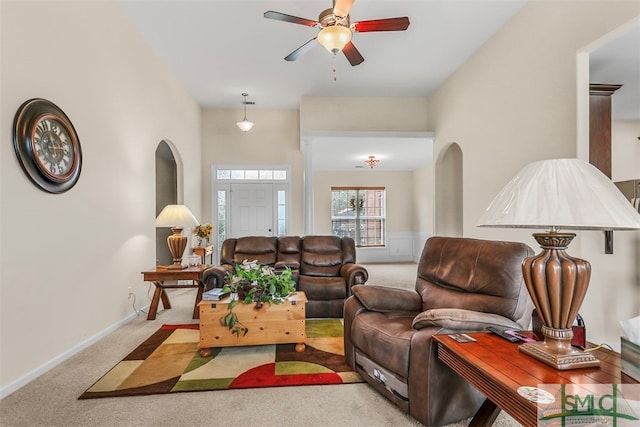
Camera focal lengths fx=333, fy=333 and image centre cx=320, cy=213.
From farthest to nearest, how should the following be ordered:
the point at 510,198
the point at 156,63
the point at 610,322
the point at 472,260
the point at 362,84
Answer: the point at 362,84 < the point at 156,63 < the point at 610,322 < the point at 472,260 < the point at 510,198

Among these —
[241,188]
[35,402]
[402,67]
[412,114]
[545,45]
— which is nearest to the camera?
[35,402]

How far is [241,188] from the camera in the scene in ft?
21.6

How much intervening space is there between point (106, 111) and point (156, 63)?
1464mm

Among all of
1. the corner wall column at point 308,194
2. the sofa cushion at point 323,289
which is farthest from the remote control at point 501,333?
the corner wall column at point 308,194

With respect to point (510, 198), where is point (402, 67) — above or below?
above

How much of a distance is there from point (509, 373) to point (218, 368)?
202cm

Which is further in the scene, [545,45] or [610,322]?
[545,45]

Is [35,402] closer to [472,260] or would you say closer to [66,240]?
[66,240]

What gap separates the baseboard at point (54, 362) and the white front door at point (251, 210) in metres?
3.22

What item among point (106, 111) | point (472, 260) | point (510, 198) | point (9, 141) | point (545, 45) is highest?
point (545, 45)

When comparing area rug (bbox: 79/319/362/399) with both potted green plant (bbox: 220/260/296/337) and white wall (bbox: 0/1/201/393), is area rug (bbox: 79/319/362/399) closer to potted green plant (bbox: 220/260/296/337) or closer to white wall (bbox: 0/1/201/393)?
potted green plant (bbox: 220/260/296/337)

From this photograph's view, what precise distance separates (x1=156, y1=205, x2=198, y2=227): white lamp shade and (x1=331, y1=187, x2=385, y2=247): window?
6039mm

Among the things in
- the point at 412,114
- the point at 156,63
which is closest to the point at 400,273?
the point at 412,114

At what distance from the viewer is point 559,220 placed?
1.17 meters
